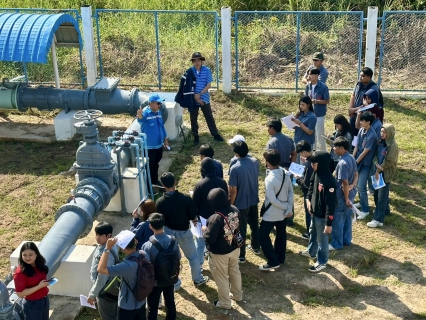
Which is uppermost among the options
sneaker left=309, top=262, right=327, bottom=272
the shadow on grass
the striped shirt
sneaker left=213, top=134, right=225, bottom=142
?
the striped shirt

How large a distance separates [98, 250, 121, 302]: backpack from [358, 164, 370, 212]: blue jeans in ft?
13.5

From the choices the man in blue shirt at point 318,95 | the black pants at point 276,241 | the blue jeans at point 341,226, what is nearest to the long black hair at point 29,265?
the black pants at point 276,241

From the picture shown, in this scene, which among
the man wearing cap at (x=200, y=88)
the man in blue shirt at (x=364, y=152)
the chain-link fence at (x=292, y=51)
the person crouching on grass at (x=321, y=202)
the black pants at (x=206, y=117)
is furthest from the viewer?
the chain-link fence at (x=292, y=51)

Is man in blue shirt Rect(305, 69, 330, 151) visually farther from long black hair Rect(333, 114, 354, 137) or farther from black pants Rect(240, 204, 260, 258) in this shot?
black pants Rect(240, 204, 260, 258)

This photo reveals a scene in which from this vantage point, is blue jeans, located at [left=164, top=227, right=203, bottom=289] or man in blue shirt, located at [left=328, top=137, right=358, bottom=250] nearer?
blue jeans, located at [left=164, top=227, right=203, bottom=289]

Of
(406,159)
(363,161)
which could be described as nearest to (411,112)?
(406,159)

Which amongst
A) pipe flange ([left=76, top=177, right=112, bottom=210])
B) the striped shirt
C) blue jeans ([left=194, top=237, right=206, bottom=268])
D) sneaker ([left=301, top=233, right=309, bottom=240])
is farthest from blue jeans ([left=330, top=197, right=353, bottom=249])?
the striped shirt

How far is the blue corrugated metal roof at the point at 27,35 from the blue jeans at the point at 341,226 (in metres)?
6.08

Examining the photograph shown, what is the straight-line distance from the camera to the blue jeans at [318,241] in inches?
291

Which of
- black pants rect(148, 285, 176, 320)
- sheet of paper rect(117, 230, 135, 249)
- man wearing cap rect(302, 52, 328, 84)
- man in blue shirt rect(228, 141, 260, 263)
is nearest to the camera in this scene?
sheet of paper rect(117, 230, 135, 249)

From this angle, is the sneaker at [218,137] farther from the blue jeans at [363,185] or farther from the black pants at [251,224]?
the black pants at [251,224]

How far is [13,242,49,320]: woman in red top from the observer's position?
574cm

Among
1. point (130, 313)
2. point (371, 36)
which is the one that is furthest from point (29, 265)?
point (371, 36)

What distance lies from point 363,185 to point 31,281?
192 inches
